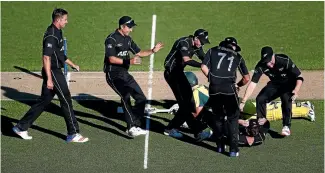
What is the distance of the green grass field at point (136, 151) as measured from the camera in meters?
13.6

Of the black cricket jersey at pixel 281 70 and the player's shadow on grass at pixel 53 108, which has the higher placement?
the black cricket jersey at pixel 281 70

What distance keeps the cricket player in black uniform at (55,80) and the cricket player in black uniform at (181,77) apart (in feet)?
5.62

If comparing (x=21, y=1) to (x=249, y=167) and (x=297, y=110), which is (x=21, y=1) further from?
(x=249, y=167)

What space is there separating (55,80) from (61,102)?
16.7 inches

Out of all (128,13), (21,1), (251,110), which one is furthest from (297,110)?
(21,1)

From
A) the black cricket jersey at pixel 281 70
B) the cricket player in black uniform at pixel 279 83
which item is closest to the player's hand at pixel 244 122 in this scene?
the cricket player in black uniform at pixel 279 83

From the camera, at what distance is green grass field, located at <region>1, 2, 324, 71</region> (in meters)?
21.0

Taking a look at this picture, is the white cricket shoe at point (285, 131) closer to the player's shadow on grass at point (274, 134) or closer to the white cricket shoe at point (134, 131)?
the player's shadow on grass at point (274, 134)

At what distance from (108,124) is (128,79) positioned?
1.27m

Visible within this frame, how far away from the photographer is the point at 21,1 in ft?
87.7

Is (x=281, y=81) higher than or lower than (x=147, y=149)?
higher

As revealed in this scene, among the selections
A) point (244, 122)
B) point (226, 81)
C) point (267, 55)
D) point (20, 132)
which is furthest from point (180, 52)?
point (20, 132)

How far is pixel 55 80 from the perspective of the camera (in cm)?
1461

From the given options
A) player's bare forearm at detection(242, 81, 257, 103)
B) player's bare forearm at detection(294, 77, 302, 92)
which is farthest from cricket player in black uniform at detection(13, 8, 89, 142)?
player's bare forearm at detection(294, 77, 302, 92)
